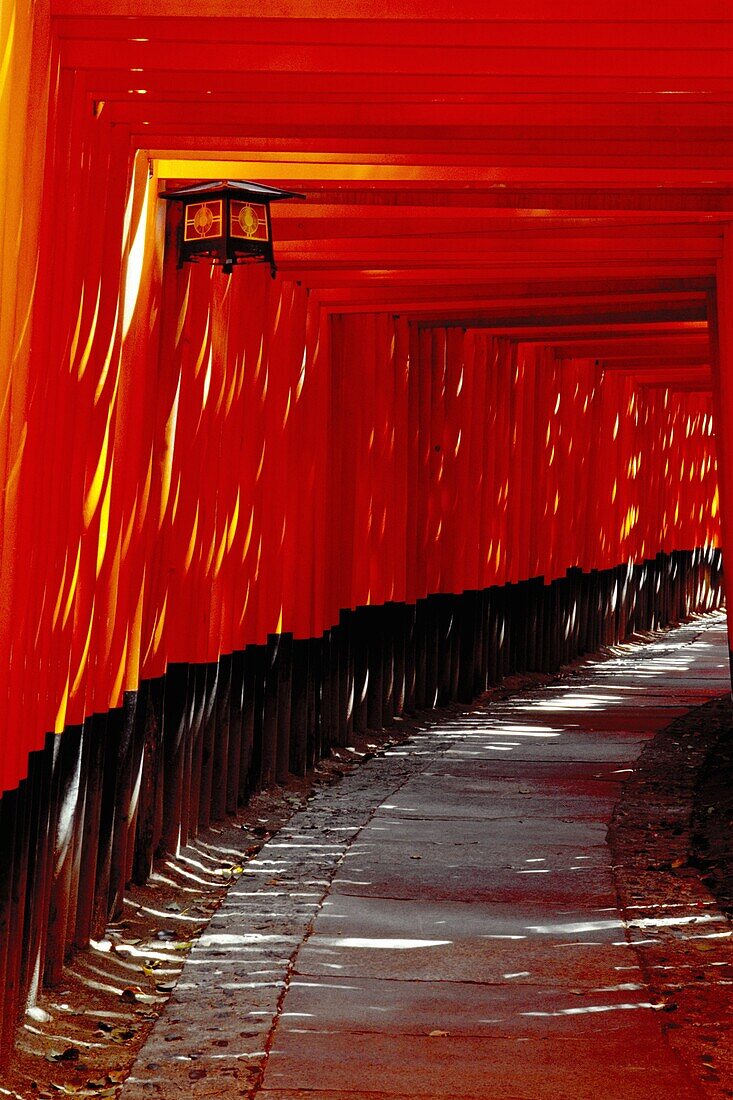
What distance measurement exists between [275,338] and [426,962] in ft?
15.6

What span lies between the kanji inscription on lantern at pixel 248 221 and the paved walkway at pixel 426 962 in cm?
Result: 308

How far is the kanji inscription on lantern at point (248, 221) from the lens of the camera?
6898mm

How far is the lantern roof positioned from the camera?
6.87 m

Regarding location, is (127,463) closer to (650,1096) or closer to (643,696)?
(650,1096)

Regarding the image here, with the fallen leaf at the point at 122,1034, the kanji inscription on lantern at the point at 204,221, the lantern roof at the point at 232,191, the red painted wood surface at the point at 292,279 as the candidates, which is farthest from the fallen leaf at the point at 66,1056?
the lantern roof at the point at 232,191

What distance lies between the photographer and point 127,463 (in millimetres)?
6684

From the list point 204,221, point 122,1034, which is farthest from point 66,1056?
point 204,221

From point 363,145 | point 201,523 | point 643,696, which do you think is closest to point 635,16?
point 363,145

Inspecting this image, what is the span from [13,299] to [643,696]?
11835mm

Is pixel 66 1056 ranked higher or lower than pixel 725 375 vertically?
lower

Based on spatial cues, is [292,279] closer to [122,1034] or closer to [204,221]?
[204,221]

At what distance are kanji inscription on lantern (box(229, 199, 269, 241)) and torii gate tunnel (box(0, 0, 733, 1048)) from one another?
16 cm

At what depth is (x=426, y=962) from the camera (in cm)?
601

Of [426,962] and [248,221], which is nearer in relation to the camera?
[426,962]
